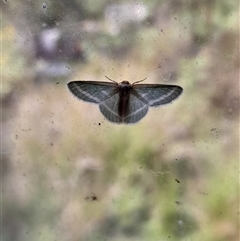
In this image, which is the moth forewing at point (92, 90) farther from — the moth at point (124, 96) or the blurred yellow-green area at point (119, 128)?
the blurred yellow-green area at point (119, 128)

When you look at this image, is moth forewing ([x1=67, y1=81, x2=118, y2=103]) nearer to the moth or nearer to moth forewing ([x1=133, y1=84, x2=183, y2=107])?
the moth

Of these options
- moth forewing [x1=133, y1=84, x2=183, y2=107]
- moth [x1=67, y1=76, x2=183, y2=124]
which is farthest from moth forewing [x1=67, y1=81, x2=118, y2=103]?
moth forewing [x1=133, y1=84, x2=183, y2=107]

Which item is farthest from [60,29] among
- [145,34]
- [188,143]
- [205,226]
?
[205,226]

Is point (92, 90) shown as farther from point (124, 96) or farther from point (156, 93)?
point (156, 93)

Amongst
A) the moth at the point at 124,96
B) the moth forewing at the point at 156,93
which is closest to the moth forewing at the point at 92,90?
the moth at the point at 124,96

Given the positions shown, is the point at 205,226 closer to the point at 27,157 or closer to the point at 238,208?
the point at 238,208

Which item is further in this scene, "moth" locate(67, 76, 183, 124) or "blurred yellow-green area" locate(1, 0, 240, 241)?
"blurred yellow-green area" locate(1, 0, 240, 241)

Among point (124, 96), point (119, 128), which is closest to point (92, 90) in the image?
point (124, 96)
